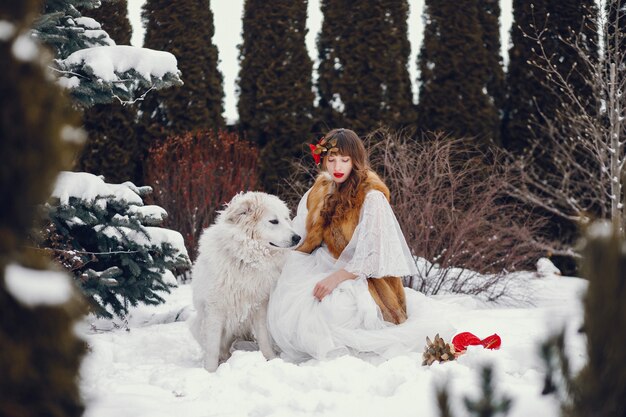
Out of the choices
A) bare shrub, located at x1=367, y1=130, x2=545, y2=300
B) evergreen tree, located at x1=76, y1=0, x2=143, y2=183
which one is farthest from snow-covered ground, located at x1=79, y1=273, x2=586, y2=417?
evergreen tree, located at x1=76, y1=0, x2=143, y2=183

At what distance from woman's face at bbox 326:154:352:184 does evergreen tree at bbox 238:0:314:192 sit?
6.83 m

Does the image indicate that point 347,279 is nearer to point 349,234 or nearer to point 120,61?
point 349,234

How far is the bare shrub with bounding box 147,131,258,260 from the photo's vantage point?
9.52 metres

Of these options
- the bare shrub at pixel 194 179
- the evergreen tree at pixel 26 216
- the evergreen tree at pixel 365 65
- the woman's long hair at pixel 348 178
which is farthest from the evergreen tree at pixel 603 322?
the evergreen tree at pixel 365 65

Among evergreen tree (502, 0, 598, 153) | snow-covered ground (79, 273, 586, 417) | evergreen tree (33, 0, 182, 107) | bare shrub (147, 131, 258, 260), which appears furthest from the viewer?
evergreen tree (502, 0, 598, 153)

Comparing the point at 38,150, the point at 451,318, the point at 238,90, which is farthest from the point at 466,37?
the point at 38,150

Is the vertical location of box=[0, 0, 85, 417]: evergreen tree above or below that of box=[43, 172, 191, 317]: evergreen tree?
above

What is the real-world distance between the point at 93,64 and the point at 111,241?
1572 mm

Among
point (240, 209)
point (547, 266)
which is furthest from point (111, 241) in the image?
point (547, 266)

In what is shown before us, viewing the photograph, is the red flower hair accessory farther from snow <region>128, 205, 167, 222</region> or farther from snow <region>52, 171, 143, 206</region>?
snow <region>52, 171, 143, 206</region>

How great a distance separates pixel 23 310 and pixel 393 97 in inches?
436

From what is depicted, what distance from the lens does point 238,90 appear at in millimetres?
11820

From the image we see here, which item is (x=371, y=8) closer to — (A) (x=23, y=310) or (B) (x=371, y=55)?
(B) (x=371, y=55)

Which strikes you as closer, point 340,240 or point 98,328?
point 340,240
